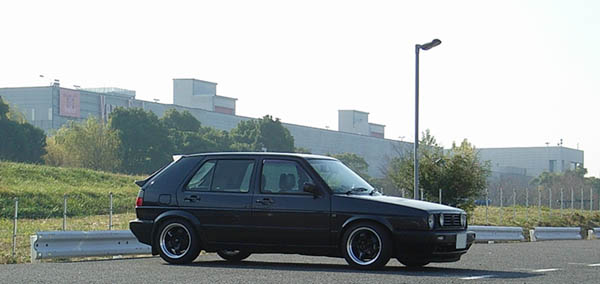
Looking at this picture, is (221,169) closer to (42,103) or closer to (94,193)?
(94,193)

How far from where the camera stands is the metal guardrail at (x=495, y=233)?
23.8 metres

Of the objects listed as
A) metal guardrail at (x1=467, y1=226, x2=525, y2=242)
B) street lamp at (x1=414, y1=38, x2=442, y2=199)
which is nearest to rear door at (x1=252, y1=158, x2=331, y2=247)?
metal guardrail at (x1=467, y1=226, x2=525, y2=242)

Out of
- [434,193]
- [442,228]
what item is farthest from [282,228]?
[434,193]

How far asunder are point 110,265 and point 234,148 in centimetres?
7728

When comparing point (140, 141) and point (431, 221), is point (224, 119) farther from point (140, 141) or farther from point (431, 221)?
point (431, 221)

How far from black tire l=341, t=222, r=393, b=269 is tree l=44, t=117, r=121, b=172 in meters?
62.7

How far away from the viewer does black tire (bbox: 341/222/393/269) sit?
38.9ft

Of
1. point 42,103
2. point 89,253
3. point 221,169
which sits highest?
point 42,103

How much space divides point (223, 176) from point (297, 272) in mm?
2265

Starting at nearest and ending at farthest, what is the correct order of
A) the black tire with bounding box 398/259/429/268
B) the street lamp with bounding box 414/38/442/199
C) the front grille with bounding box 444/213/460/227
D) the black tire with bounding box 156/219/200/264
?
the front grille with bounding box 444/213/460/227 < the black tire with bounding box 398/259/429/268 < the black tire with bounding box 156/219/200/264 < the street lamp with bounding box 414/38/442/199

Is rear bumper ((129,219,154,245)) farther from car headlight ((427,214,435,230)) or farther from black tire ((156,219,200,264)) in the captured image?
car headlight ((427,214,435,230))

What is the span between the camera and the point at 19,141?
7219 cm

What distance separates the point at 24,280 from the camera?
10.2 metres

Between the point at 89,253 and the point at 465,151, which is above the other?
the point at 465,151
